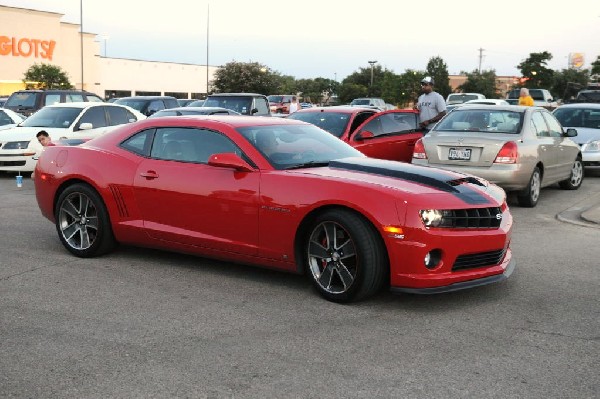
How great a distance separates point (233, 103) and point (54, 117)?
5786 mm

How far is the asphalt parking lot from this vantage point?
3.99 m

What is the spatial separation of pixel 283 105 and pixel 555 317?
35.1 meters

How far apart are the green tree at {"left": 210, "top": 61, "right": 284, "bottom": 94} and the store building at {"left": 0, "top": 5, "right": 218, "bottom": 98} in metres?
3.04

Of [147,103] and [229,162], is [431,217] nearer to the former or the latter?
[229,162]

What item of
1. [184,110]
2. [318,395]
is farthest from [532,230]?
[184,110]

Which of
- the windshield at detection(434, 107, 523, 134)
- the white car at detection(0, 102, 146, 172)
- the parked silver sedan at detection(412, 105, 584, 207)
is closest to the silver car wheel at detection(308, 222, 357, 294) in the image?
the parked silver sedan at detection(412, 105, 584, 207)

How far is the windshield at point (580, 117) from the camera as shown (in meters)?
16.0

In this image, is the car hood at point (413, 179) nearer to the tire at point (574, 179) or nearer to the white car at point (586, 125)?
the tire at point (574, 179)

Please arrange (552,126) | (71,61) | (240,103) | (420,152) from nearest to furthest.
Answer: (420,152)
(552,126)
(240,103)
(71,61)

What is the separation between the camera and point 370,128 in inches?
501

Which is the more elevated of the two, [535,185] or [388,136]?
[388,136]

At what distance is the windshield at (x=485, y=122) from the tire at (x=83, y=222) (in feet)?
19.7

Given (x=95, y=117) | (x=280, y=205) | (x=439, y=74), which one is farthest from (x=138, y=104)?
(x=439, y=74)

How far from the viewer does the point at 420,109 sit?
14.6 meters
